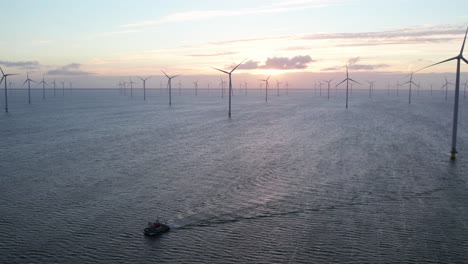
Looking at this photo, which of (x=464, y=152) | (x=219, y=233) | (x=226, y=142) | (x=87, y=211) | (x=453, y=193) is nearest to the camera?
(x=219, y=233)

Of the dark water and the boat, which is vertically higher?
the boat

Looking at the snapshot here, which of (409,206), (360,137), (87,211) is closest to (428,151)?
(360,137)

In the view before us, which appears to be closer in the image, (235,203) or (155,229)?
(155,229)

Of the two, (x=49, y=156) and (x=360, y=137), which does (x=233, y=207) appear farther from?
(x=360, y=137)

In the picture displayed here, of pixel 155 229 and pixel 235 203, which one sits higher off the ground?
pixel 155 229

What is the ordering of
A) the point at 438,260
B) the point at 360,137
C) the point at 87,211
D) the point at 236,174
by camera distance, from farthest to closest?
the point at 360,137, the point at 236,174, the point at 87,211, the point at 438,260

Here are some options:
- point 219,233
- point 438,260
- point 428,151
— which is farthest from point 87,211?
point 428,151

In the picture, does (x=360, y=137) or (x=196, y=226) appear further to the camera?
(x=360, y=137)

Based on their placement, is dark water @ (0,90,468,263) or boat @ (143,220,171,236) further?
boat @ (143,220,171,236)
